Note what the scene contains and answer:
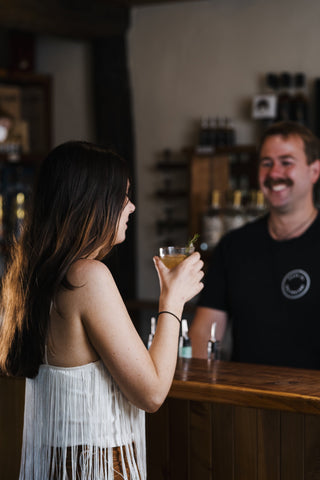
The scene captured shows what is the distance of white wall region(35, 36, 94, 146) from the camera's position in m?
6.54

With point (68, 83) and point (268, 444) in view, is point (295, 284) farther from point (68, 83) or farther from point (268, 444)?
point (68, 83)

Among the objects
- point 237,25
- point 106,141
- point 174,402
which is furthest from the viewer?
point 106,141

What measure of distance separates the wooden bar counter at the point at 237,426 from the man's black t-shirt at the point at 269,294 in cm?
59

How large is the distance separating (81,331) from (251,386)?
19.2 inches

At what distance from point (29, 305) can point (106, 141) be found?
4.85 m

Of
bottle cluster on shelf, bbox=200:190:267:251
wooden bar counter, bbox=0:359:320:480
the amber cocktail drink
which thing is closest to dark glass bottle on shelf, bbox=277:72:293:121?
bottle cluster on shelf, bbox=200:190:267:251

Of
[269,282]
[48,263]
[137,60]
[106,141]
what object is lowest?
[269,282]

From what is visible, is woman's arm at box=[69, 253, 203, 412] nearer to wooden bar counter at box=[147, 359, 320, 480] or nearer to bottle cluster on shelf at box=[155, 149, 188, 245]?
wooden bar counter at box=[147, 359, 320, 480]

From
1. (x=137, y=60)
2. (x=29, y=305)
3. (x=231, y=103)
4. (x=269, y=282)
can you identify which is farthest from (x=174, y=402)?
(x=137, y=60)

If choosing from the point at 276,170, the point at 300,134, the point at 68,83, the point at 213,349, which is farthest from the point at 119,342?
the point at 68,83

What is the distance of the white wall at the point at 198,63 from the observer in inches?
219

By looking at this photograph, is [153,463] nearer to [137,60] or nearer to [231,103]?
[231,103]

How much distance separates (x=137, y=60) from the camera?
6238mm

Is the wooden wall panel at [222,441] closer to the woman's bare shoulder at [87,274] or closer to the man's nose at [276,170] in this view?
the woman's bare shoulder at [87,274]
